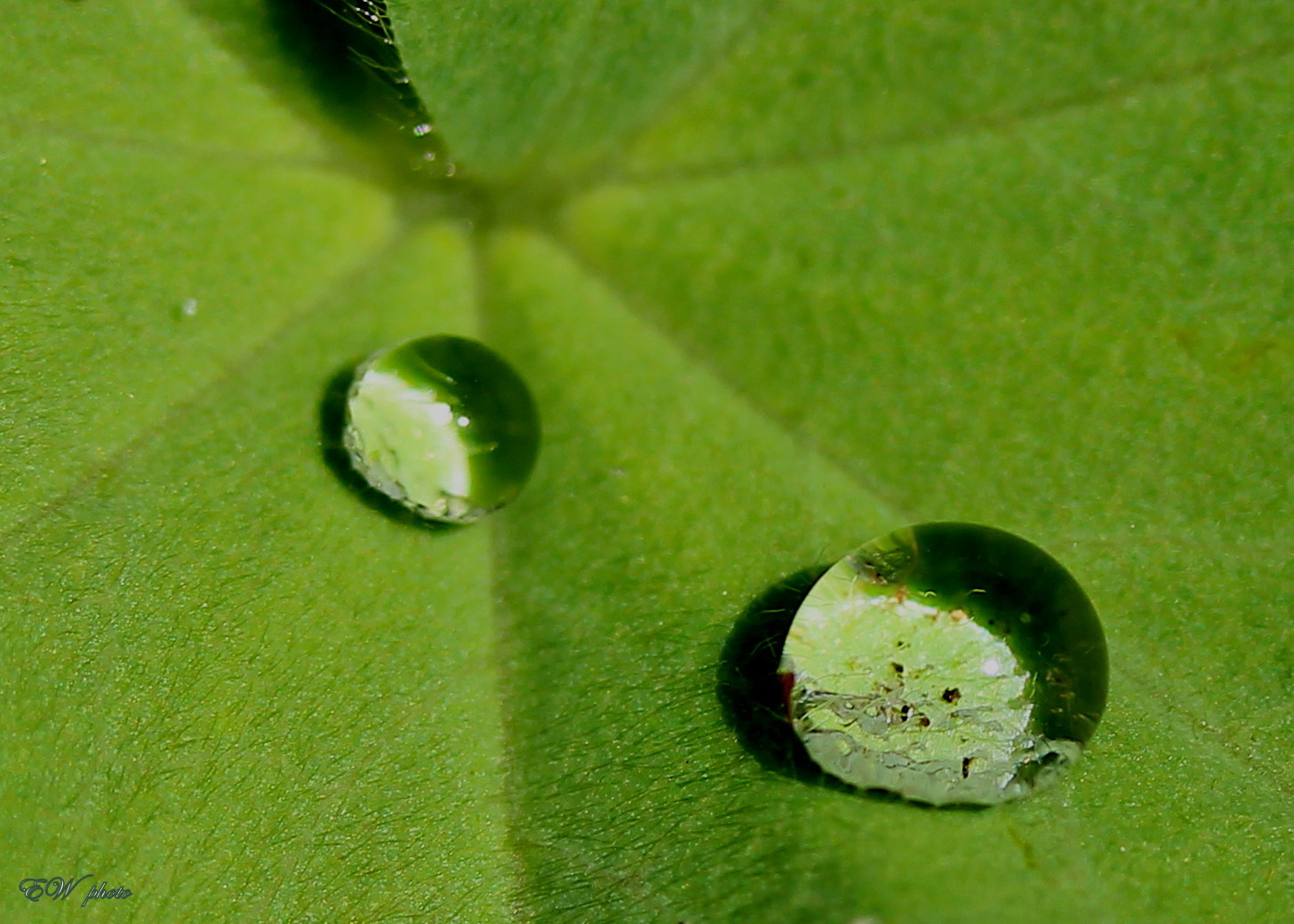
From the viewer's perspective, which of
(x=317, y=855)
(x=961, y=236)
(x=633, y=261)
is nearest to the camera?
(x=317, y=855)

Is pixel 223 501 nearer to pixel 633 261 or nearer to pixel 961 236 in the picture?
pixel 633 261

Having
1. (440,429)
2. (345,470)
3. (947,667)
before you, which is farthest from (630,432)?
(947,667)

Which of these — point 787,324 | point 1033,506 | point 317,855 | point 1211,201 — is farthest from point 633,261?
point 317,855

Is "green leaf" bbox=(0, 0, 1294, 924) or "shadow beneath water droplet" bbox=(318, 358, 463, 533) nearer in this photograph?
"green leaf" bbox=(0, 0, 1294, 924)

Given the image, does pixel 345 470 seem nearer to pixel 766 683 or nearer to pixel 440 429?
pixel 440 429
